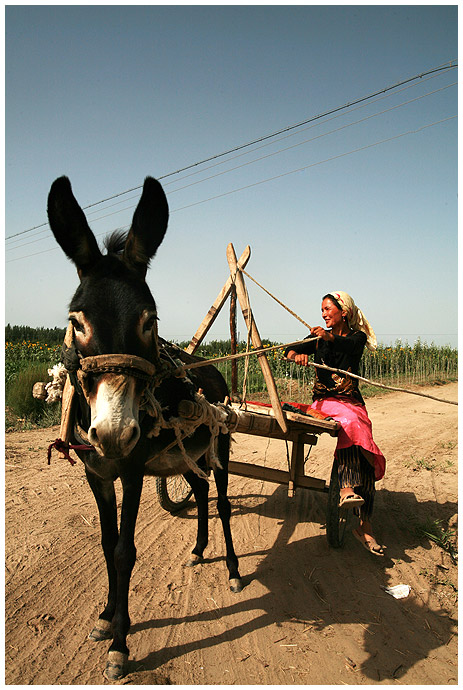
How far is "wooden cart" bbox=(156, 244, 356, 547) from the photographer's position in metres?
4.03

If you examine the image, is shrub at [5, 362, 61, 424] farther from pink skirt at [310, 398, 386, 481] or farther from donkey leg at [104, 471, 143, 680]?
donkey leg at [104, 471, 143, 680]

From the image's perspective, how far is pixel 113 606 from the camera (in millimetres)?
3195

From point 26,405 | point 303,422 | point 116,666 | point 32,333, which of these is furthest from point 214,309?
point 32,333

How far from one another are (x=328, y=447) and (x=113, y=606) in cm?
591

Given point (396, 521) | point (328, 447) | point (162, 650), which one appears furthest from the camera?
point (328, 447)

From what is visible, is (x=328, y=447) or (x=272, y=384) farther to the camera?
(x=328, y=447)

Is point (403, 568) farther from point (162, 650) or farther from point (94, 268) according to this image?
point (94, 268)

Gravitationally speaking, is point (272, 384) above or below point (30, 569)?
above

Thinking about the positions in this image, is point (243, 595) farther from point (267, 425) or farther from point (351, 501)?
point (267, 425)

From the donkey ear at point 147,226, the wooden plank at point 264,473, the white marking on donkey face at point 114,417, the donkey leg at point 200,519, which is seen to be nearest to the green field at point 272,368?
the wooden plank at point 264,473

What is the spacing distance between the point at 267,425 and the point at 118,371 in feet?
6.98

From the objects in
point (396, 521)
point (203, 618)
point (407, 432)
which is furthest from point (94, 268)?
point (407, 432)

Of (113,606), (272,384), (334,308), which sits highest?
(334,308)

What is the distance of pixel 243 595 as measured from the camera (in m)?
3.81
